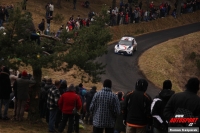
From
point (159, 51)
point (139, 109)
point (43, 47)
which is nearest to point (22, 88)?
point (43, 47)

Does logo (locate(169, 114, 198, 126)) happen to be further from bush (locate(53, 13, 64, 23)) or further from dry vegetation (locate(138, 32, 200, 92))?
bush (locate(53, 13, 64, 23))

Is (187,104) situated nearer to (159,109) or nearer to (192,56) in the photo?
(159,109)

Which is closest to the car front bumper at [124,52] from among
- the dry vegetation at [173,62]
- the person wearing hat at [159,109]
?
the dry vegetation at [173,62]

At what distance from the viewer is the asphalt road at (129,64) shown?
3503 centimetres

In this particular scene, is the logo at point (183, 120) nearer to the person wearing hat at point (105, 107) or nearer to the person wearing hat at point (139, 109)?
the person wearing hat at point (139, 109)

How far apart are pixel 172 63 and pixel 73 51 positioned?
2871 cm

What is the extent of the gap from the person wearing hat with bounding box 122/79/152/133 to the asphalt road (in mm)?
22530

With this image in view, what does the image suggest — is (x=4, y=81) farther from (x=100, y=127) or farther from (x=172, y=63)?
(x=172, y=63)

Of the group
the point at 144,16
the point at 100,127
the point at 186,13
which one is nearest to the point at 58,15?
the point at 144,16

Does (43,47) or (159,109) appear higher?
(43,47)

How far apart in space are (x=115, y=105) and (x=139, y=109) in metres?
1.05

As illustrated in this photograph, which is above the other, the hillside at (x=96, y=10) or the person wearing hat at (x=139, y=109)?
the hillside at (x=96, y=10)

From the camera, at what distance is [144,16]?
179 ft

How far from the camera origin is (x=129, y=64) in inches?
1603
